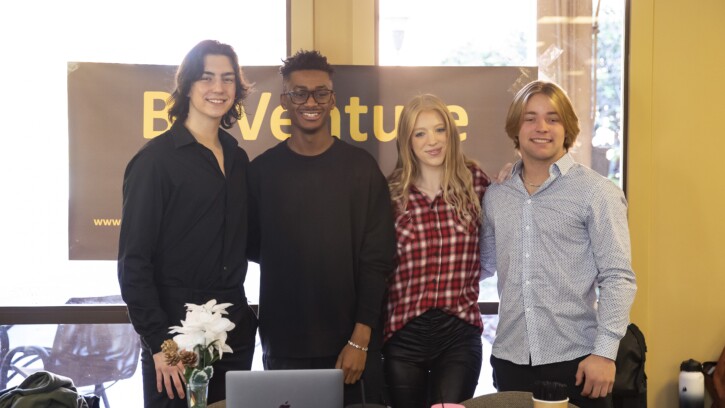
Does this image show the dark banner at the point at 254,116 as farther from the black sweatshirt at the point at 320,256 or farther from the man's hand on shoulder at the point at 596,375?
the man's hand on shoulder at the point at 596,375

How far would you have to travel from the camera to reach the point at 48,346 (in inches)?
157

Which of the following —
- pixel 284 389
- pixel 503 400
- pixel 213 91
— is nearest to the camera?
pixel 284 389

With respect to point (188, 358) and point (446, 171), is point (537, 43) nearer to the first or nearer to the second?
point (446, 171)

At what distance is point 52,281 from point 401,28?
2.18 meters

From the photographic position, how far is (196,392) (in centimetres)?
185

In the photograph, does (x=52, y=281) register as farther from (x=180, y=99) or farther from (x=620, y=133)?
(x=620, y=133)

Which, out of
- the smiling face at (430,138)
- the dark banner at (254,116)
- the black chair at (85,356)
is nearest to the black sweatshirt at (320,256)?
the smiling face at (430,138)

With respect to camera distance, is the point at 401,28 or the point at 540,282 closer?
the point at 540,282

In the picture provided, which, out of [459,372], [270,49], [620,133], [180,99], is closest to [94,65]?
[270,49]

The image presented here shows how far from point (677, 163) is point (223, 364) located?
258cm

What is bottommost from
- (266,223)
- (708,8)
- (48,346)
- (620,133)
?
(48,346)

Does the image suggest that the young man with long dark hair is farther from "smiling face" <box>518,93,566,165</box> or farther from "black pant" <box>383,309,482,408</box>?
"smiling face" <box>518,93,566,165</box>

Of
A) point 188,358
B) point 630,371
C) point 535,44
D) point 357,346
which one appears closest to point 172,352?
point 188,358

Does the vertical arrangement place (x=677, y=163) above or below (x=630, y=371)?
above
